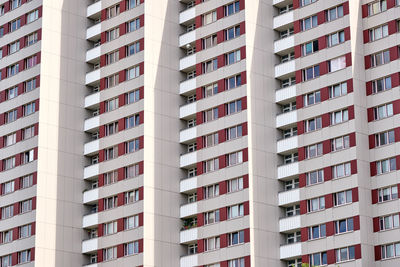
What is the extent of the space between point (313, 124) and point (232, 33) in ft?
46.2

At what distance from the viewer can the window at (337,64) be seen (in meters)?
107

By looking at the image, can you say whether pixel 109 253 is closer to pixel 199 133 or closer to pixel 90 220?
pixel 90 220

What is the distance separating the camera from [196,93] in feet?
386

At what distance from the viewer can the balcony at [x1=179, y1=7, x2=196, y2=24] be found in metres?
121

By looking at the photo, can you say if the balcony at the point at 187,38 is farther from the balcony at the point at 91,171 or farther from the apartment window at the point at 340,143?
the apartment window at the point at 340,143

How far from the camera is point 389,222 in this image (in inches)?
4003

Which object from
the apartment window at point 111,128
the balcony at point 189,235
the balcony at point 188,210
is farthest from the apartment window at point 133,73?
the balcony at point 189,235

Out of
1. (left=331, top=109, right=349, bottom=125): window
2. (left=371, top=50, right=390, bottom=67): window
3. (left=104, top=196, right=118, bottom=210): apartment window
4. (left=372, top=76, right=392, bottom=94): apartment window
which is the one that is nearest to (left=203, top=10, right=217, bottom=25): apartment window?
(left=331, top=109, right=349, bottom=125): window

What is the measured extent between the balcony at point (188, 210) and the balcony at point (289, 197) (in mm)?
9564

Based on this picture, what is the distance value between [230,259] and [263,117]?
14.8 meters

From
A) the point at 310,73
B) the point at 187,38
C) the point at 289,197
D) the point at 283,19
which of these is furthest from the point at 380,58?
the point at 187,38

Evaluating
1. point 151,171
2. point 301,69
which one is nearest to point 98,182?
point 151,171

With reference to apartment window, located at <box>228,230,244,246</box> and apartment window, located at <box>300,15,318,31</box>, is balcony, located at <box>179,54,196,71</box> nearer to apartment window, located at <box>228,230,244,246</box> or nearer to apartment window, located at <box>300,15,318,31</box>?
apartment window, located at <box>300,15,318,31</box>

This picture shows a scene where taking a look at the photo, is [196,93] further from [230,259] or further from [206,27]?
[230,259]
